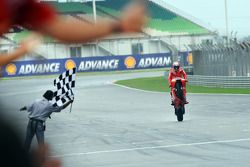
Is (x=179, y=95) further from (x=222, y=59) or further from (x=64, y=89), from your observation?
(x=222, y=59)

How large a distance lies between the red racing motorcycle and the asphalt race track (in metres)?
0.29

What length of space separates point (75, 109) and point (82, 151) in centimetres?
1253

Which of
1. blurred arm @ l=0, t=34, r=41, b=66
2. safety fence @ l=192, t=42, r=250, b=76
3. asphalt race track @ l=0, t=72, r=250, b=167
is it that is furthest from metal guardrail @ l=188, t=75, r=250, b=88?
blurred arm @ l=0, t=34, r=41, b=66

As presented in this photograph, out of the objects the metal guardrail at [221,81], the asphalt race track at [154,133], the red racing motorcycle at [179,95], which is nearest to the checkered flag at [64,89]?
the asphalt race track at [154,133]

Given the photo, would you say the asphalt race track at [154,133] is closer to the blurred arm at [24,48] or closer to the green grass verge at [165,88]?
the green grass verge at [165,88]

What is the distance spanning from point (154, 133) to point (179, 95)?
2824mm

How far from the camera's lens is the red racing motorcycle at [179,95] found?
20.4 meters

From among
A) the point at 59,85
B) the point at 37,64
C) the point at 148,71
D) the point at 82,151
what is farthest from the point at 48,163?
the point at 148,71

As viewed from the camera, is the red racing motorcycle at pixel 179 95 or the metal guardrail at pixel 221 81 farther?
the metal guardrail at pixel 221 81

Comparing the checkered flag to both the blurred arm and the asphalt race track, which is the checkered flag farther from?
the blurred arm

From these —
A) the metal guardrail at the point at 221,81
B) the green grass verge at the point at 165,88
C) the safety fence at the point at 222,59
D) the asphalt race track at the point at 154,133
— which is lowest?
the asphalt race track at the point at 154,133

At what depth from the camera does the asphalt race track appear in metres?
13.4

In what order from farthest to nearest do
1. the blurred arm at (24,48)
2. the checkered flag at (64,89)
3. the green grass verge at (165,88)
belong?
the green grass verge at (165,88)
the checkered flag at (64,89)
the blurred arm at (24,48)

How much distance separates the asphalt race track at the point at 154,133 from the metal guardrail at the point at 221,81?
389 cm
